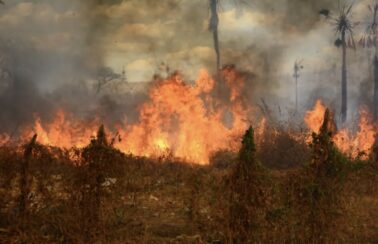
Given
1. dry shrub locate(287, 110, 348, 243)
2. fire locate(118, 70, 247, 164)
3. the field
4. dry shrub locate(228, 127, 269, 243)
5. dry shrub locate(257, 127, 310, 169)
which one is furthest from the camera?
fire locate(118, 70, 247, 164)

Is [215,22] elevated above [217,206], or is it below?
above

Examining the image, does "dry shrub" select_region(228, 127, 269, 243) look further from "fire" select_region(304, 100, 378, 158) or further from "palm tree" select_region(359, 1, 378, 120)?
"palm tree" select_region(359, 1, 378, 120)

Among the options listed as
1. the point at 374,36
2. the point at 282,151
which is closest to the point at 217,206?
the point at 282,151

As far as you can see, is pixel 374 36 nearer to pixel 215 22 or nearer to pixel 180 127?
pixel 215 22

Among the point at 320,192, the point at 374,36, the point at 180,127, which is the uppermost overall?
the point at 374,36

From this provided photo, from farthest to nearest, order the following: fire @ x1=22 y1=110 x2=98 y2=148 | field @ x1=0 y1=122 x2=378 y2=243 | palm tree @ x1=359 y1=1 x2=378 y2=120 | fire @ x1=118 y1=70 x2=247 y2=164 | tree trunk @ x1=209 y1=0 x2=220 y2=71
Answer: palm tree @ x1=359 y1=1 x2=378 y2=120 < tree trunk @ x1=209 y1=0 x2=220 y2=71 < fire @ x1=118 y1=70 x2=247 y2=164 < fire @ x1=22 y1=110 x2=98 y2=148 < field @ x1=0 y1=122 x2=378 y2=243

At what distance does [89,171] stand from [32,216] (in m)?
2.36

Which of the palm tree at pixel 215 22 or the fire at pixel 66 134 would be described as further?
the palm tree at pixel 215 22

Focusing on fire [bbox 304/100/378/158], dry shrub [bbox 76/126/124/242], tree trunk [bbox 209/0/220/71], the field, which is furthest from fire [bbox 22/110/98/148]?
tree trunk [bbox 209/0/220/71]

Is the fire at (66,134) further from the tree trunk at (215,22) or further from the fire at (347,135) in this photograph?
the tree trunk at (215,22)

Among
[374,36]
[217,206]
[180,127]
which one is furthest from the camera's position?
[374,36]

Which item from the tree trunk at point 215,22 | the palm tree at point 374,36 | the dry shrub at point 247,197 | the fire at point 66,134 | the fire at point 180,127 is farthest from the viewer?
the palm tree at point 374,36

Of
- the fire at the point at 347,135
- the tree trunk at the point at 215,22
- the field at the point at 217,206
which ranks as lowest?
the field at the point at 217,206

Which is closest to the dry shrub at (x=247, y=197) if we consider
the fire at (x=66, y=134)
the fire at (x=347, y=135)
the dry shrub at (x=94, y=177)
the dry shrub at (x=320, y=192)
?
the dry shrub at (x=320, y=192)
